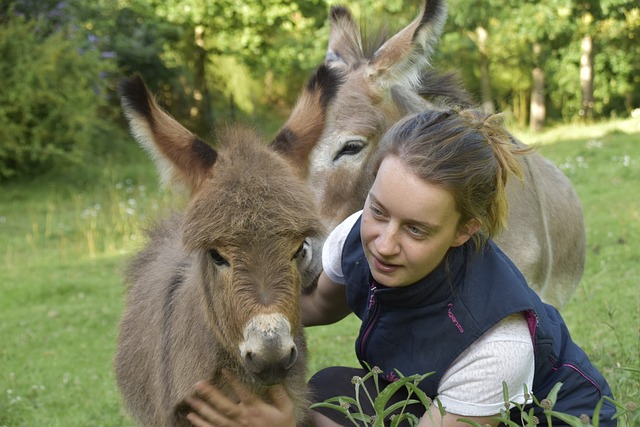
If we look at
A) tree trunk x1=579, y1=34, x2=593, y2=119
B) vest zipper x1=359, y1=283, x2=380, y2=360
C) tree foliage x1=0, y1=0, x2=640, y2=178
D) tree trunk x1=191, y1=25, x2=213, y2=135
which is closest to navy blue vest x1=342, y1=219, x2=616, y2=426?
vest zipper x1=359, y1=283, x2=380, y2=360

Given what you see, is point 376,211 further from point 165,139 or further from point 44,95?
point 44,95

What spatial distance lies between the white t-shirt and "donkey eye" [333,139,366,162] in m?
1.83

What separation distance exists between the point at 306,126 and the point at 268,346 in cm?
114

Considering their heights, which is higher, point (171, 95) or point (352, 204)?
point (352, 204)

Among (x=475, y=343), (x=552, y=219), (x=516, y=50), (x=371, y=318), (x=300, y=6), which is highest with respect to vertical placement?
(x=475, y=343)

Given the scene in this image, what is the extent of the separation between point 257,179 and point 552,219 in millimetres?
2867

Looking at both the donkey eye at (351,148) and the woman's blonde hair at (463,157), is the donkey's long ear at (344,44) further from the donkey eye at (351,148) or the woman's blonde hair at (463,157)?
Result: the woman's blonde hair at (463,157)

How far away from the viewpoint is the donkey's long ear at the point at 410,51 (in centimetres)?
477

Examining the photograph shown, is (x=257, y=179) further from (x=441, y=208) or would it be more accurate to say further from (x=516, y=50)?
(x=516, y=50)

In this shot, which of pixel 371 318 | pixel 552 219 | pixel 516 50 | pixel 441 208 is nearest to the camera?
pixel 441 208

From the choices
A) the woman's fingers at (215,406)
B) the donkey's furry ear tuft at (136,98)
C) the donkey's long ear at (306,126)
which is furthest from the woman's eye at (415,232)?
the donkey's furry ear tuft at (136,98)

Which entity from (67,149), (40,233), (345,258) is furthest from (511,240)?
(67,149)

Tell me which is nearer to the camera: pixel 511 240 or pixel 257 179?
pixel 257 179

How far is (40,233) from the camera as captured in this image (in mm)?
13109
